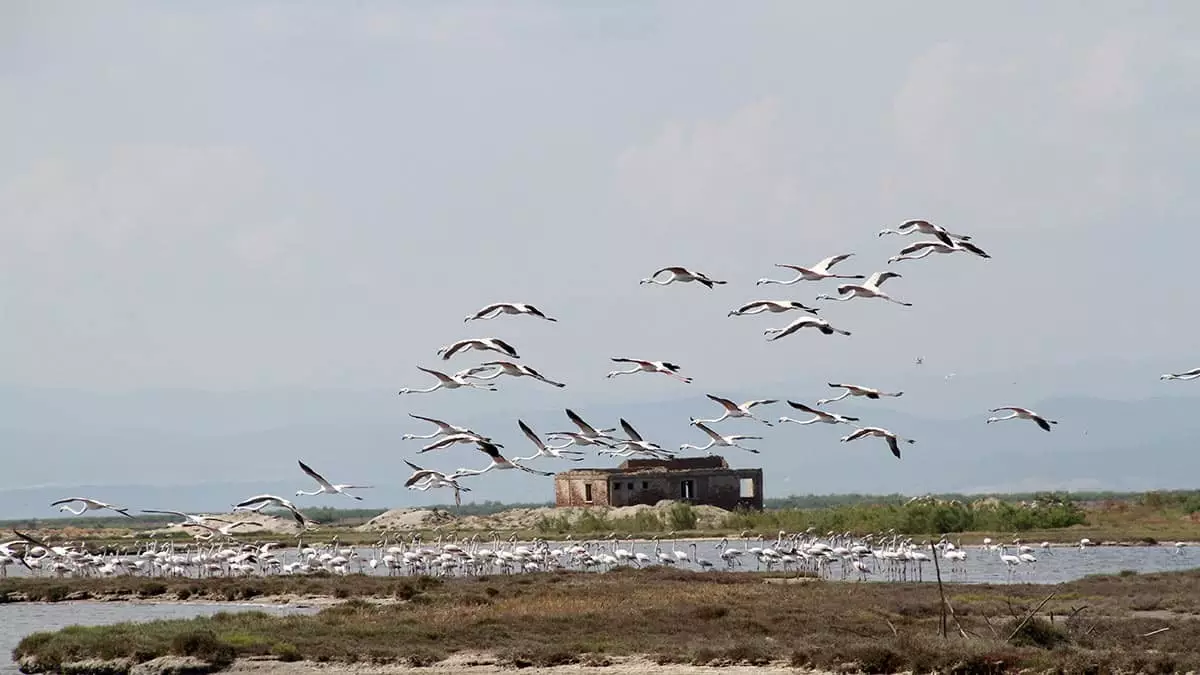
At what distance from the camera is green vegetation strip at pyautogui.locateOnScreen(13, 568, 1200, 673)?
2872 centimetres

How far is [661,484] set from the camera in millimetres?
88250

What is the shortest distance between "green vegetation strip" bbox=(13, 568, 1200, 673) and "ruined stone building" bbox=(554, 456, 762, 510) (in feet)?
144

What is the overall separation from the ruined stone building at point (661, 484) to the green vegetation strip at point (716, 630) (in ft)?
144

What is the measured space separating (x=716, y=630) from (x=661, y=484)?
178ft

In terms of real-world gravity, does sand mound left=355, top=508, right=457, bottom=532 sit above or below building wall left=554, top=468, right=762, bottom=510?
below

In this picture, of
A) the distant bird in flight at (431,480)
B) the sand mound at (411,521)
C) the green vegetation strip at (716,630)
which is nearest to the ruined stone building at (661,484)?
the sand mound at (411,521)

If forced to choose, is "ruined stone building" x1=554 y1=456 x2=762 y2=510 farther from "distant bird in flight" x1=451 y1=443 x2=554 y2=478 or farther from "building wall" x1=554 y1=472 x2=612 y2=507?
"distant bird in flight" x1=451 y1=443 x2=554 y2=478

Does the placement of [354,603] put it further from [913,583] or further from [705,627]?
[913,583]

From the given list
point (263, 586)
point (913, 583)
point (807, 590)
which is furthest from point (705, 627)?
point (263, 586)

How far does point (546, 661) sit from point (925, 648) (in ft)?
21.9

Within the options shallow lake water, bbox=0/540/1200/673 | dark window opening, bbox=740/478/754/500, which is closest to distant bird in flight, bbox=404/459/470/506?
shallow lake water, bbox=0/540/1200/673

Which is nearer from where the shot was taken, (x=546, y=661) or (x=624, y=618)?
(x=546, y=661)

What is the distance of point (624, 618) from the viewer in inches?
1394

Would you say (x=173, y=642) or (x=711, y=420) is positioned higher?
(x=711, y=420)
